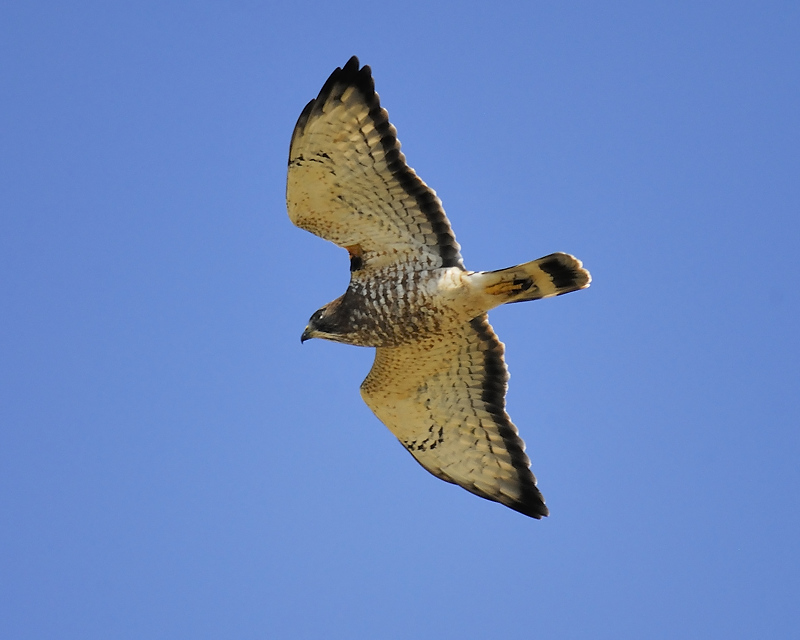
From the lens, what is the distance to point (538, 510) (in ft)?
25.7

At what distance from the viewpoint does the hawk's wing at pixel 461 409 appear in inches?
309

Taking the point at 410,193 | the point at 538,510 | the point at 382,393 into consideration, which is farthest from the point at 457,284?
the point at 538,510

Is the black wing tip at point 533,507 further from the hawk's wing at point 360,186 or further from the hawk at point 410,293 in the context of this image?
the hawk's wing at point 360,186

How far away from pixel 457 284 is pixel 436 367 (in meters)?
1.01

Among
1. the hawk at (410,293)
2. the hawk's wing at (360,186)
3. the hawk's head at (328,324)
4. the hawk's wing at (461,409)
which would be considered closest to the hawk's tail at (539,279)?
the hawk at (410,293)

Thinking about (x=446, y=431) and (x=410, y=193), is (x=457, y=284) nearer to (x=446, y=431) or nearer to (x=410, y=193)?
(x=410, y=193)

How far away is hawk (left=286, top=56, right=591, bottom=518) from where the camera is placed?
6.86 metres

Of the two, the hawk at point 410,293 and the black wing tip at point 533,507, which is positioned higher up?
the hawk at point 410,293

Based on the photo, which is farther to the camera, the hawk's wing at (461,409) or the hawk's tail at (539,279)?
the hawk's wing at (461,409)

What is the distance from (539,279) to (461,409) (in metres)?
1.57

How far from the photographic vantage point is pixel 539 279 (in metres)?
7.09

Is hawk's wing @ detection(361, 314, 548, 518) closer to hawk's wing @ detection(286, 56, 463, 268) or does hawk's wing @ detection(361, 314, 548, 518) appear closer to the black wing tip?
the black wing tip

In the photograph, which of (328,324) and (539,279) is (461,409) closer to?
(328,324)

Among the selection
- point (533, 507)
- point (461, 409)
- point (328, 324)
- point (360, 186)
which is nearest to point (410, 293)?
point (328, 324)
